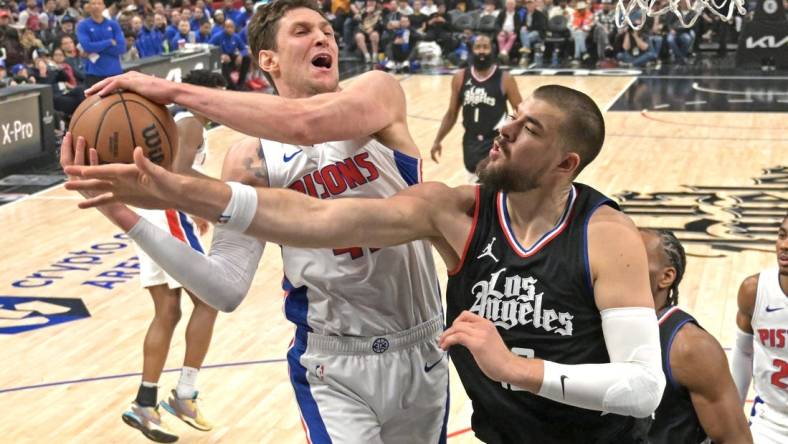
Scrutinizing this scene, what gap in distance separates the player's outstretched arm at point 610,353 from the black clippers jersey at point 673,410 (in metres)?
0.65

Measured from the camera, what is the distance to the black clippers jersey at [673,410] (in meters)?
3.70

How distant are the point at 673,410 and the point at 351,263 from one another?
1172 mm

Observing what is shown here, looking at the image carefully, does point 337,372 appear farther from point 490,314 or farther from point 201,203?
point 201,203

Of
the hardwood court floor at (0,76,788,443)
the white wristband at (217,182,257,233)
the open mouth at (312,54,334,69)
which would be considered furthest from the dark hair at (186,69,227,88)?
the white wristband at (217,182,257,233)

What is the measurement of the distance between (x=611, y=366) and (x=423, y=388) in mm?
1177

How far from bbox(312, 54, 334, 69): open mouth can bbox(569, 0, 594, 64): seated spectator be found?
2081 cm

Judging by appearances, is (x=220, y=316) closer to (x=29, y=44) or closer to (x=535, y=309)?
(x=535, y=309)

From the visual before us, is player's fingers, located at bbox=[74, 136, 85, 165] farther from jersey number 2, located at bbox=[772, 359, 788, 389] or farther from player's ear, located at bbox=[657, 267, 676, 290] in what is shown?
jersey number 2, located at bbox=[772, 359, 788, 389]

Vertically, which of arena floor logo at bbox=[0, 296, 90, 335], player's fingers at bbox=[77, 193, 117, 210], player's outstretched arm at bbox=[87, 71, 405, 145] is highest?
player's outstretched arm at bbox=[87, 71, 405, 145]

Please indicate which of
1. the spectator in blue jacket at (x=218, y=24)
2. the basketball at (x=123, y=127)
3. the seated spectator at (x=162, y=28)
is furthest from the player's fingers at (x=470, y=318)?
the spectator in blue jacket at (x=218, y=24)

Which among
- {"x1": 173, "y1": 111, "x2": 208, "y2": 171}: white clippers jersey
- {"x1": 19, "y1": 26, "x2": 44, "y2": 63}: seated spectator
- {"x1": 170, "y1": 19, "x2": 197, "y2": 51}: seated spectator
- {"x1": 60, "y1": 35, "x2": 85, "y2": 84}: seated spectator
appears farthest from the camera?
{"x1": 170, "y1": 19, "x2": 197, "y2": 51}: seated spectator

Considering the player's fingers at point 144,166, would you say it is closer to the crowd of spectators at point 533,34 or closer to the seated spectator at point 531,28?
the crowd of spectators at point 533,34

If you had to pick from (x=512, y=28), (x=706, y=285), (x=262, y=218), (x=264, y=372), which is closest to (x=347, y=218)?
(x=262, y=218)

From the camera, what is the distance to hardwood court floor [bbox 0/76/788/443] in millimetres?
6602
